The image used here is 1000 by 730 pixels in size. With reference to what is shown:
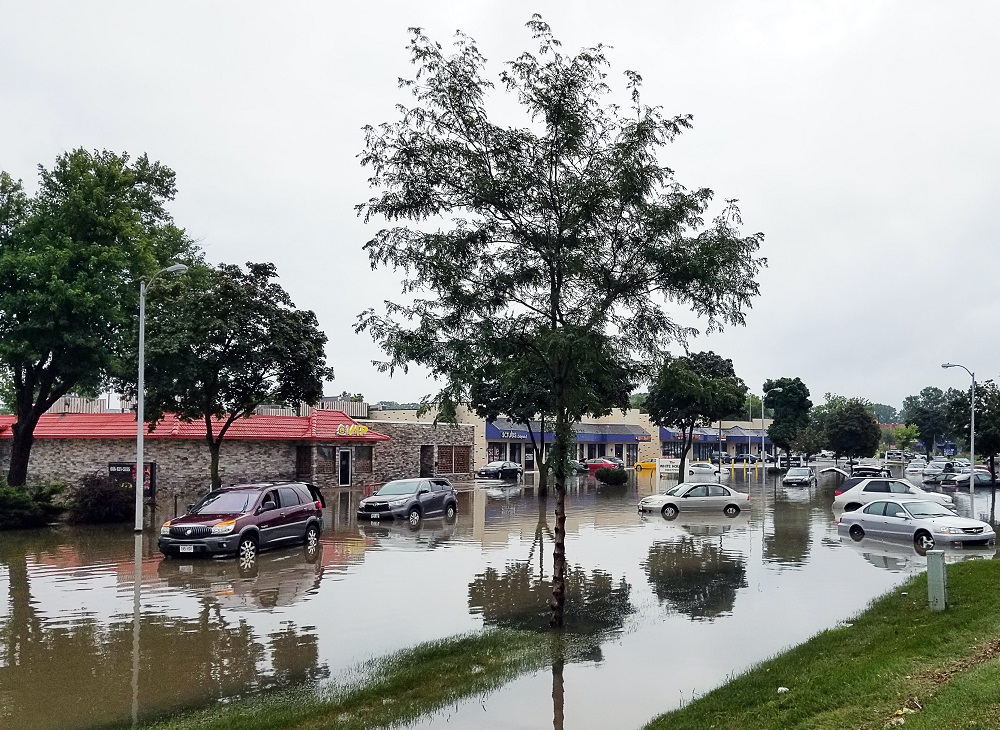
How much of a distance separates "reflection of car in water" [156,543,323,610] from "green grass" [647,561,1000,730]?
832 centimetres

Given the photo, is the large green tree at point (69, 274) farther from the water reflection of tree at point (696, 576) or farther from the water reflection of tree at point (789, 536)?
the water reflection of tree at point (789, 536)

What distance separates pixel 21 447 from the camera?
32.1 m

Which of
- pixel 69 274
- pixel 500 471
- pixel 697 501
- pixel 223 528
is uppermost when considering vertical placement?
pixel 69 274

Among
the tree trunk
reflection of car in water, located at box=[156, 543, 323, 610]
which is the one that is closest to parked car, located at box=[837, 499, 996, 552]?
reflection of car in water, located at box=[156, 543, 323, 610]

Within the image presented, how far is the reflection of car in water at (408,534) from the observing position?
22.9 meters

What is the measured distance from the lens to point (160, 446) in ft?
132

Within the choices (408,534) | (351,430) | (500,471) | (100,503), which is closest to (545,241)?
(408,534)

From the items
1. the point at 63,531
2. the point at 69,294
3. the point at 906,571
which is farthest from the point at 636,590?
the point at 69,294

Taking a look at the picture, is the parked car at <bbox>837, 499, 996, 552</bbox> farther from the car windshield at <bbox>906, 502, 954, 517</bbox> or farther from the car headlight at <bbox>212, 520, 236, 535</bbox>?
the car headlight at <bbox>212, 520, 236, 535</bbox>

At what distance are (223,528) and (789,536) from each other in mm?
15595

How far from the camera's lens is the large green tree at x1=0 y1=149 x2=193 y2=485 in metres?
28.8

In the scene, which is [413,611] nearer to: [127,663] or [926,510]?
[127,663]

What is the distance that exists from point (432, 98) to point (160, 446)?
32285 mm

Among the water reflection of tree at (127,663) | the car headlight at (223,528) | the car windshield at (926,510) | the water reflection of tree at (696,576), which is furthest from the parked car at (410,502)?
the water reflection of tree at (127,663)
